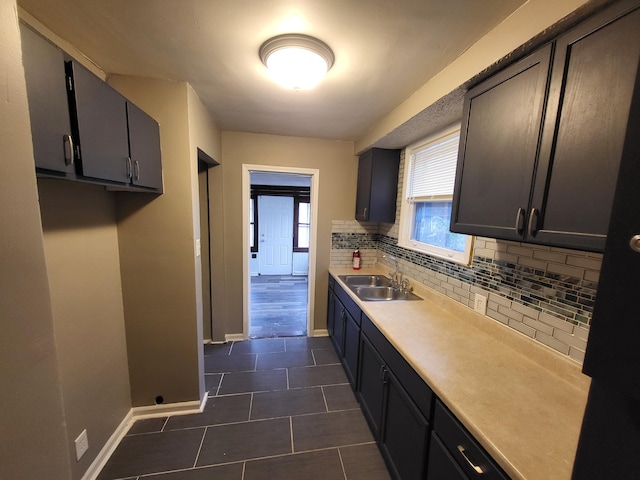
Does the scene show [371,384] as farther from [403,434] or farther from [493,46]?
[493,46]

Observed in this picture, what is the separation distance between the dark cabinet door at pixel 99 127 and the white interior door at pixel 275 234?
175 inches

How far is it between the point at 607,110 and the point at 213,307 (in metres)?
3.16

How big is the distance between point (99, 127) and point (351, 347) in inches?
86.9

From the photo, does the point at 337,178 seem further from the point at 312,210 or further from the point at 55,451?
the point at 55,451

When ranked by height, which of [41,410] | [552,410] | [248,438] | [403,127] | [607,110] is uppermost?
[403,127]

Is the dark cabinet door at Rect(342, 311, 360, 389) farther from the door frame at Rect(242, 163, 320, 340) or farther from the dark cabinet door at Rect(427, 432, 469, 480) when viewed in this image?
the dark cabinet door at Rect(427, 432, 469, 480)

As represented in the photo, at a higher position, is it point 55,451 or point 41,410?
point 41,410

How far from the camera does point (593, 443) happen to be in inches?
19.3

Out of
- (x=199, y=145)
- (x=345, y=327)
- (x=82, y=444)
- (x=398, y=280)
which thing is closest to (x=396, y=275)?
(x=398, y=280)

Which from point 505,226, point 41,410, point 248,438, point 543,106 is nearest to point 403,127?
point 543,106

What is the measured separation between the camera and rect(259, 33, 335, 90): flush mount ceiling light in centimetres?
116

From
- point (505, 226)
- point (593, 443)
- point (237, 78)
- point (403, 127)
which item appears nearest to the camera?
point (593, 443)

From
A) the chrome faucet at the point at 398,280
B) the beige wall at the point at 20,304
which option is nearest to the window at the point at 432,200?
the chrome faucet at the point at 398,280

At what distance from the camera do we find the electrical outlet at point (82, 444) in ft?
4.31
